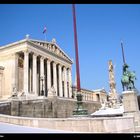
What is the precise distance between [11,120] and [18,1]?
14839mm

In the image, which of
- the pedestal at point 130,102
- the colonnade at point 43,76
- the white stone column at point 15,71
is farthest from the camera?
the colonnade at point 43,76

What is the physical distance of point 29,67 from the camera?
54.0 metres

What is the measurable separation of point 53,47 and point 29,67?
11237mm

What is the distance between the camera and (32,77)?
5159cm

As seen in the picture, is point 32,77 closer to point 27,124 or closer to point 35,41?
point 35,41

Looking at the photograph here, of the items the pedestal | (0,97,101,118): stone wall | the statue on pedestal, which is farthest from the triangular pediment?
the pedestal

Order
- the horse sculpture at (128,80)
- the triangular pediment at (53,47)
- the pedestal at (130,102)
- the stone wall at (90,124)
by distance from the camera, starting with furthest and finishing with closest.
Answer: the triangular pediment at (53,47), the horse sculpture at (128,80), the pedestal at (130,102), the stone wall at (90,124)

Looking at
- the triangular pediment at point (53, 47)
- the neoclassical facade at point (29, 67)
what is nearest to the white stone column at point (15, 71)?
the neoclassical facade at point (29, 67)

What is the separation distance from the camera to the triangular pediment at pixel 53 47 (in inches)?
2140

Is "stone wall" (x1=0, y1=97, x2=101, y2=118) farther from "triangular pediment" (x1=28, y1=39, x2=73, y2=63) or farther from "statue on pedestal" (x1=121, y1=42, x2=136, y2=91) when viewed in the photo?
"triangular pediment" (x1=28, y1=39, x2=73, y2=63)

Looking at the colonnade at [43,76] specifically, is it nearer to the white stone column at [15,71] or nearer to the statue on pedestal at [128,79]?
the white stone column at [15,71]

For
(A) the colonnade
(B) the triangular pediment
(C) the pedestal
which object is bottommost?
(C) the pedestal

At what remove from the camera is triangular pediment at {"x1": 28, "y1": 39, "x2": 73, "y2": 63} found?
54.3 metres
